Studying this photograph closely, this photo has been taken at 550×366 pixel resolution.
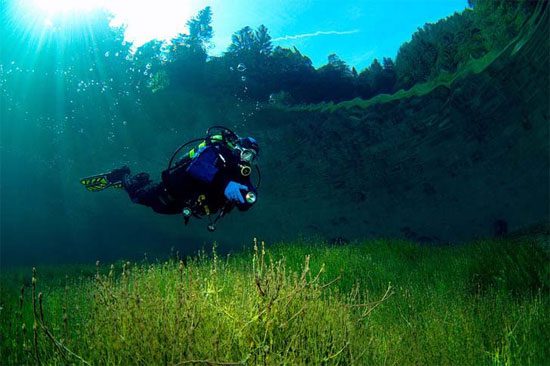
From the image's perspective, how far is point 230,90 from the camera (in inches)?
883

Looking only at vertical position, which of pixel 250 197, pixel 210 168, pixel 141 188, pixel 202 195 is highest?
pixel 141 188

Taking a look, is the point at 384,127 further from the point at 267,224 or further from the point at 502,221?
the point at 267,224

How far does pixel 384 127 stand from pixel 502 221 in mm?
7123

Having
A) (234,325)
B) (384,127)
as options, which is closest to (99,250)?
(384,127)

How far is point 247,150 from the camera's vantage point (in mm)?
4727

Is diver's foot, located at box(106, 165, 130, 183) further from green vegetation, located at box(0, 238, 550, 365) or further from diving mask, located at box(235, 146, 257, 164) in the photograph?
diving mask, located at box(235, 146, 257, 164)

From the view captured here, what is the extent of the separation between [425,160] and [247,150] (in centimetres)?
1610

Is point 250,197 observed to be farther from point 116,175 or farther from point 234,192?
point 116,175

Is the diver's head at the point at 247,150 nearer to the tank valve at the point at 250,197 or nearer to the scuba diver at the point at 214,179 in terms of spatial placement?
the scuba diver at the point at 214,179

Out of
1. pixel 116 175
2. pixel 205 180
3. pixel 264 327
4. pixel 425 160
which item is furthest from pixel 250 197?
pixel 425 160

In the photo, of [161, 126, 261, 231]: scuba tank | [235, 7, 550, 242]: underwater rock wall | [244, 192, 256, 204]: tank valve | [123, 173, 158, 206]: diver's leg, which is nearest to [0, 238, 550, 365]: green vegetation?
[244, 192, 256, 204]: tank valve

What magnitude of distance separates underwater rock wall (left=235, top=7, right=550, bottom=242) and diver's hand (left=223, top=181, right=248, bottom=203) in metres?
15.2

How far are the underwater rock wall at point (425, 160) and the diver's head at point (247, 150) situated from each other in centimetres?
1464

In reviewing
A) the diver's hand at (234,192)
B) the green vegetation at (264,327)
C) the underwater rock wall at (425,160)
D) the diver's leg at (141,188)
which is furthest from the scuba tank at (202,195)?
the underwater rock wall at (425,160)
